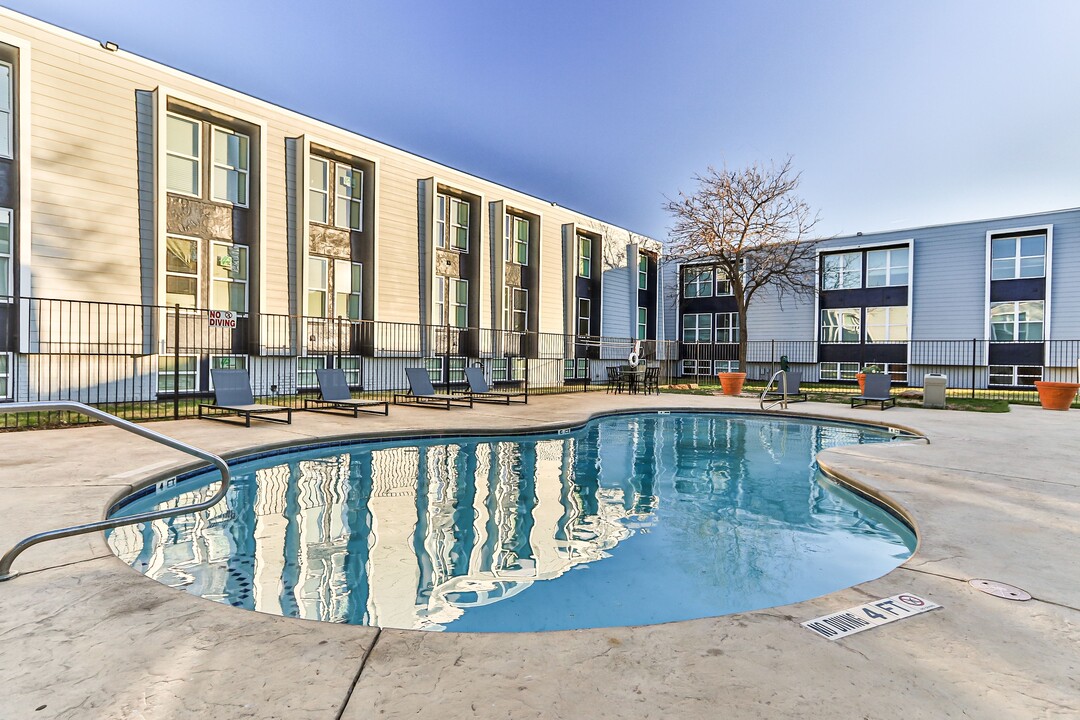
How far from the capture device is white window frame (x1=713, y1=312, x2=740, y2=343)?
99.9 feet

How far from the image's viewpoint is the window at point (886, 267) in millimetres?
25469

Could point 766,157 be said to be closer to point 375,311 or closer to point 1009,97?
point 1009,97

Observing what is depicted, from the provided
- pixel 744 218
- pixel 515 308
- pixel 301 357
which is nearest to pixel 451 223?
pixel 515 308

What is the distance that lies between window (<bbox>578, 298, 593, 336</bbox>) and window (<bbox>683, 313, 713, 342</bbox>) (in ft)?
30.1

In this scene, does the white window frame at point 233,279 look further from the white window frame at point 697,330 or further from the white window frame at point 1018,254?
the white window frame at point 1018,254

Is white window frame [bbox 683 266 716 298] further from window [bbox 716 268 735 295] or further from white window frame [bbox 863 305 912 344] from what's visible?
white window frame [bbox 863 305 912 344]

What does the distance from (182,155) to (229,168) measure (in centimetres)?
113

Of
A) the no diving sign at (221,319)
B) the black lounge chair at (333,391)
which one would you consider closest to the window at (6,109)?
the no diving sign at (221,319)

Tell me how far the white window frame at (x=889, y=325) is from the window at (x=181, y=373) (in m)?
29.2

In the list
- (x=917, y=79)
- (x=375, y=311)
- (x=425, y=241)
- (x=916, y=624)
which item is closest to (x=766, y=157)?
(x=917, y=79)

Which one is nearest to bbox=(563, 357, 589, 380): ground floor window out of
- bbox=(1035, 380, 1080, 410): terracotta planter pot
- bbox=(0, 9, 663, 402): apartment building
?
bbox=(0, 9, 663, 402): apartment building

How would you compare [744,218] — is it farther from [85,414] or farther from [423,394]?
[85,414]

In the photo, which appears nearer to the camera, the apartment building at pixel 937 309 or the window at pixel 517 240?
the apartment building at pixel 937 309

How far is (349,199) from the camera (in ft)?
55.3
